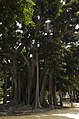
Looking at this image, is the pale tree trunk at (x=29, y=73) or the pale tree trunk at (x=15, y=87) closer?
the pale tree trunk at (x=29, y=73)

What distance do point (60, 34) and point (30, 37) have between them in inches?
125

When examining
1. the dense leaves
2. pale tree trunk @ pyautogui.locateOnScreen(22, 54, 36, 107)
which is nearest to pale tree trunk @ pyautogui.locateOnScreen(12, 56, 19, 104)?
the dense leaves

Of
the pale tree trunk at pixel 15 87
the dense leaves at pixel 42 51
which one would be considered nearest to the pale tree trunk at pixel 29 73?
the dense leaves at pixel 42 51

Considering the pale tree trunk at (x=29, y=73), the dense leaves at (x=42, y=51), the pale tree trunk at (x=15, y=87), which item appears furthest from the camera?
the pale tree trunk at (x=15, y=87)

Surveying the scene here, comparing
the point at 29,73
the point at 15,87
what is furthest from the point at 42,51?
the point at 15,87

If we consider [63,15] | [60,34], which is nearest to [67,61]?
[60,34]

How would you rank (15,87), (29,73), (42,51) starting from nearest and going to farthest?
(42,51), (29,73), (15,87)

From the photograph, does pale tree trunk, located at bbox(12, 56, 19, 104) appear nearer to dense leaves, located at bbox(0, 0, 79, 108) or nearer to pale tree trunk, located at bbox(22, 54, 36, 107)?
dense leaves, located at bbox(0, 0, 79, 108)

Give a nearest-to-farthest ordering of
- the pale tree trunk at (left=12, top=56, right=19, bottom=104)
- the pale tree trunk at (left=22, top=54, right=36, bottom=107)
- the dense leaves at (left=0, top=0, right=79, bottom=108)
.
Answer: the dense leaves at (left=0, top=0, right=79, bottom=108)
the pale tree trunk at (left=22, top=54, right=36, bottom=107)
the pale tree trunk at (left=12, top=56, right=19, bottom=104)

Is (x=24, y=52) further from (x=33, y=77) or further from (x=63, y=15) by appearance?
(x=63, y=15)

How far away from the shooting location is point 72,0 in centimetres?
2580

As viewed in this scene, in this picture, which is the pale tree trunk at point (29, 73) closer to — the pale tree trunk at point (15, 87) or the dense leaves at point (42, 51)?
the dense leaves at point (42, 51)

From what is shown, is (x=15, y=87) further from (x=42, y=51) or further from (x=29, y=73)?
(x=42, y=51)

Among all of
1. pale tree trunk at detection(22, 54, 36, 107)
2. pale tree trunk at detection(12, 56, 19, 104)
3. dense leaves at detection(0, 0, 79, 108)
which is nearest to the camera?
dense leaves at detection(0, 0, 79, 108)
